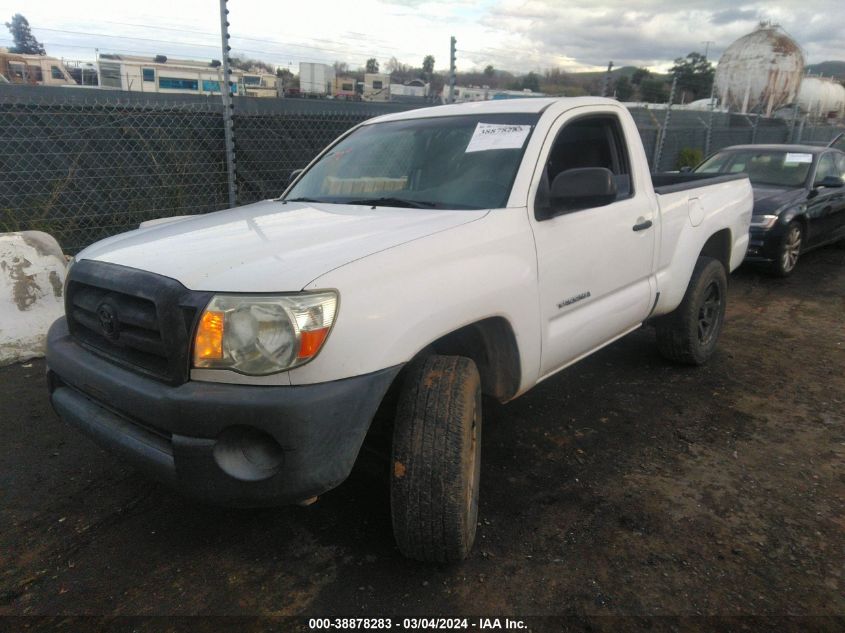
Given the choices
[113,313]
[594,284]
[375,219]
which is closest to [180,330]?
[113,313]

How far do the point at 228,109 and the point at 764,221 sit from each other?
6.02 m

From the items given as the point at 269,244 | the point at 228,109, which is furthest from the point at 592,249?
the point at 228,109

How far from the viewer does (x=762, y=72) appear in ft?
109

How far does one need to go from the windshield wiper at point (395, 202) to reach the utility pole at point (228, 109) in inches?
137

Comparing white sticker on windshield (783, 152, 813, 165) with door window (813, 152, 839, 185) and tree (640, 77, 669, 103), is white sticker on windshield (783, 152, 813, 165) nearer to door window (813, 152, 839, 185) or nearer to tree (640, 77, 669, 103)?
door window (813, 152, 839, 185)

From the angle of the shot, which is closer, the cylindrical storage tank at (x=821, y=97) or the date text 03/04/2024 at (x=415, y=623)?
the date text 03/04/2024 at (x=415, y=623)

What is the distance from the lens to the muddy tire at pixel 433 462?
218 cm

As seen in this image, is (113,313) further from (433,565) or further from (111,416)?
(433,565)

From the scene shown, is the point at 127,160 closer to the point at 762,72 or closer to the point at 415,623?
the point at 415,623

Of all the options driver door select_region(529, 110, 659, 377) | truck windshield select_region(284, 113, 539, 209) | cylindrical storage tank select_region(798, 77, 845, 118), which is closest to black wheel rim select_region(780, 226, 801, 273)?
driver door select_region(529, 110, 659, 377)

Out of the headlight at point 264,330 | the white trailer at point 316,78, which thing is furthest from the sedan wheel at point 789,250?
the white trailer at point 316,78

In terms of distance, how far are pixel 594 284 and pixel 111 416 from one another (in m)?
2.26

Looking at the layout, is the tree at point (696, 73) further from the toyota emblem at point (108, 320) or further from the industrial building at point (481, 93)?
the toyota emblem at point (108, 320)

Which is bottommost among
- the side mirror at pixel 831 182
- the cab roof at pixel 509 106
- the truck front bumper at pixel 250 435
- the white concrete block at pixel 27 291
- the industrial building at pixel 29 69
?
the white concrete block at pixel 27 291
